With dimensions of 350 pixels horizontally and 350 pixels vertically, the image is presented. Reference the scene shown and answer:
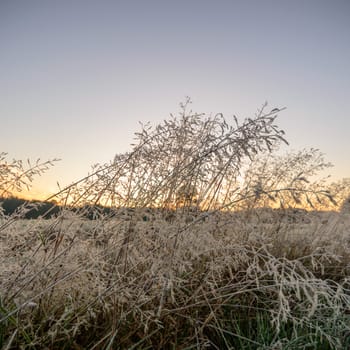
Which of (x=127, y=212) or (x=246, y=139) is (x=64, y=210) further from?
(x=246, y=139)

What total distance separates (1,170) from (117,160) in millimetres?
770

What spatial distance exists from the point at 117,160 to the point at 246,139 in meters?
0.85

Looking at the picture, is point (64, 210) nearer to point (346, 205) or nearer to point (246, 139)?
point (246, 139)

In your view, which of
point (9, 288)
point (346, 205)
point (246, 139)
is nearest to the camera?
point (9, 288)

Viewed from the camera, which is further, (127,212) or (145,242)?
(127,212)

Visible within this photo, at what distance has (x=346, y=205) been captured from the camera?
16.5 feet

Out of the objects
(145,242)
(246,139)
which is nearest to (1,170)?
(145,242)

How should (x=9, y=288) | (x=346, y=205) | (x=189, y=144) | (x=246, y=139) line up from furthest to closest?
1. (x=346, y=205)
2. (x=189, y=144)
3. (x=246, y=139)
4. (x=9, y=288)

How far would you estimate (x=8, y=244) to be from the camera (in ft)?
8.01

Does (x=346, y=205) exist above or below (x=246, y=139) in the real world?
above

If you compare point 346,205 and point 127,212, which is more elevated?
point 346,205

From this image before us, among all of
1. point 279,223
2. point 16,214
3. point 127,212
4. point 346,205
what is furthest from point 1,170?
point 346,205

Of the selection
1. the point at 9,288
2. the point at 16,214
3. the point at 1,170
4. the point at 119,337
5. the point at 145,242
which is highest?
the point at 1,170

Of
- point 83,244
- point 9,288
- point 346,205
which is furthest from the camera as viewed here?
point 346,205
